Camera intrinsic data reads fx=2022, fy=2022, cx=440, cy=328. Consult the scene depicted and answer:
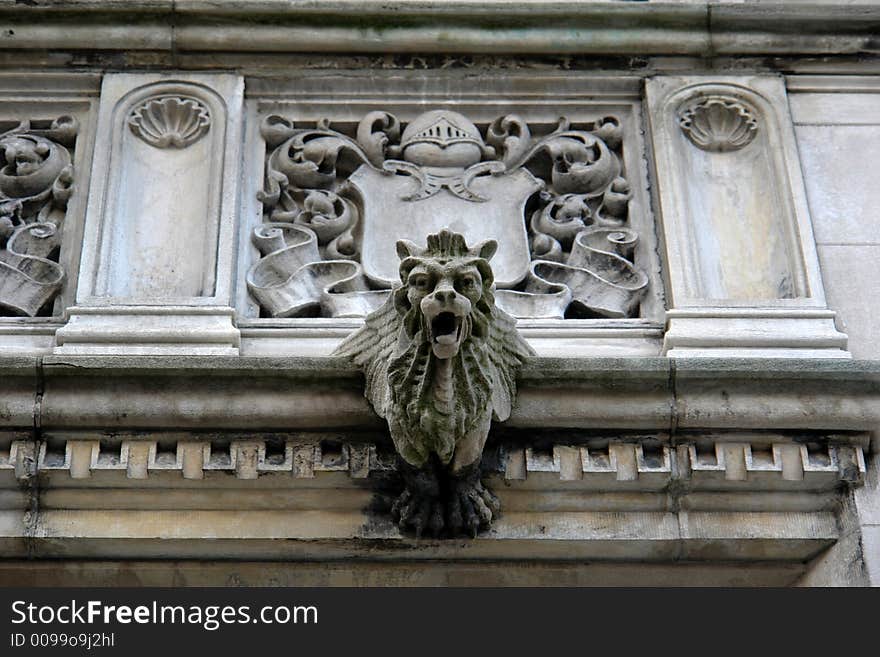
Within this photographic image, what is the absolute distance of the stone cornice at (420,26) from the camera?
8.45 m

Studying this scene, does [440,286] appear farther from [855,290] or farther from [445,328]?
[855,290]

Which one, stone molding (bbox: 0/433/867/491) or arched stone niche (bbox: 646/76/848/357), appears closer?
stone molding (bbox: 0/433/867/491)

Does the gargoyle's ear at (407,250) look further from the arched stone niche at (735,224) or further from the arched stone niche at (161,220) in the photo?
the arched stone niche at (735,224)

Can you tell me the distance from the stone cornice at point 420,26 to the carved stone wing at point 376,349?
6.07 feet

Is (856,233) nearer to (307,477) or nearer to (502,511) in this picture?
(502,511)

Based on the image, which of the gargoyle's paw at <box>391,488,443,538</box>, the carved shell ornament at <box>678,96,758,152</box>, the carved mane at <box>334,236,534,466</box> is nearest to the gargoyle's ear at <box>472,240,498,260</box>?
the carved mane at <box>334,236,534,466</box>

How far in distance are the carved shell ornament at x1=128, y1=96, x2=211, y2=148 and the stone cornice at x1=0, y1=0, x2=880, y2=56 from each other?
289 millimetres

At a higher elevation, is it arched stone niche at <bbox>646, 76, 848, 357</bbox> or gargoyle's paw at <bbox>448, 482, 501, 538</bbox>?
arched stone niche at <bbox>646, 76, 848, 357</bbox>

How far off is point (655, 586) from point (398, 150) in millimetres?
2178

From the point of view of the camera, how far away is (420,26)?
8508mm

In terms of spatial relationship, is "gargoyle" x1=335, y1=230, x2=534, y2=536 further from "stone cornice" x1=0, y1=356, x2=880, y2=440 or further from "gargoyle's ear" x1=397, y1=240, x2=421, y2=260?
"stone cornice" x1=0, y1=356, x2=880, y2=440

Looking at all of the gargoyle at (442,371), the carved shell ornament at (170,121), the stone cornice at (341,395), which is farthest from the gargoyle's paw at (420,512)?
the carved shell ornament at (170,121)

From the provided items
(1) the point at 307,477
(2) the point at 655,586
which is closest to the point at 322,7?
(1) the point at 307,477

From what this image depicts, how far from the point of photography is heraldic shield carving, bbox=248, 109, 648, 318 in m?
7.74
